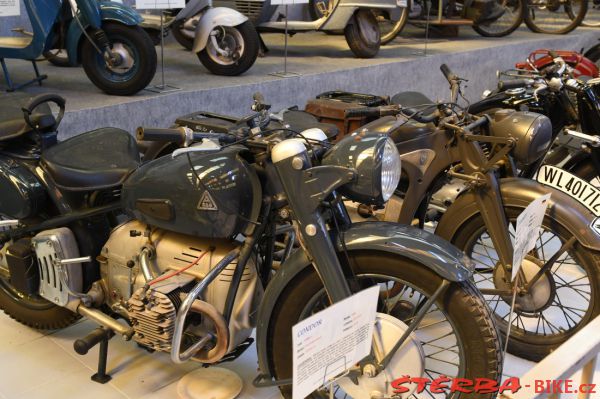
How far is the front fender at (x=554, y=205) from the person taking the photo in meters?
2.03

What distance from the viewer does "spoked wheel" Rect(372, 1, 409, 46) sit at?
5.63 m

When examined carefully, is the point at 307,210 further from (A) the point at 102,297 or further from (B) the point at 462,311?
(A) the point at 102,297

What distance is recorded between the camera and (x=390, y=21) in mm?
5875

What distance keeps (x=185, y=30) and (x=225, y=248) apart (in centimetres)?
288

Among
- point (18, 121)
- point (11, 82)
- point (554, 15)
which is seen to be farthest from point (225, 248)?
point (554, 15)

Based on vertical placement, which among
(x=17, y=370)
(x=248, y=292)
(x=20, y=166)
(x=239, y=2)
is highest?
(x=239, y=2)

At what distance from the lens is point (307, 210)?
60.7 inches

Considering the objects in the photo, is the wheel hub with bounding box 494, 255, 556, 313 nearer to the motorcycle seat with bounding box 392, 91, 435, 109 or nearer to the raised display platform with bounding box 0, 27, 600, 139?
the motorcycle seat with bounding box 392, 91, 435, 109

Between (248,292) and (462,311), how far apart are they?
55 centimetres

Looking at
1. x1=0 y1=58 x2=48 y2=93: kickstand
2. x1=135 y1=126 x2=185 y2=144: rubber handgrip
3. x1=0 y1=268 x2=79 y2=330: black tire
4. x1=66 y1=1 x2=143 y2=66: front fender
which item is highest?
x1=66 y1=1 x2=143 y2=66: front fender

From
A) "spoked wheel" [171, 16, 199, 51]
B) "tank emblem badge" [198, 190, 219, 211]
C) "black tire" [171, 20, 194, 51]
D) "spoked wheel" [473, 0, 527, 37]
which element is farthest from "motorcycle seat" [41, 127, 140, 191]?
"spoked wheel" [473, 0, 527, 37]

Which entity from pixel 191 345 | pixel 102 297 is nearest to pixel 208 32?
pixel 102 297

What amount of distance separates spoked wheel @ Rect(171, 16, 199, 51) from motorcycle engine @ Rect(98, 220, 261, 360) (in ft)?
8.29

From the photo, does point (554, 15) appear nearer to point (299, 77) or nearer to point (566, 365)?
point (299, 77)
